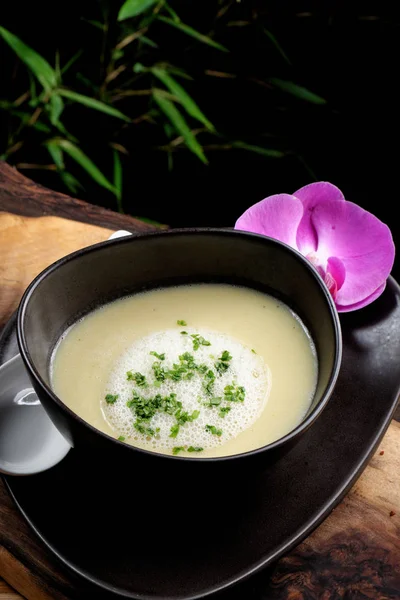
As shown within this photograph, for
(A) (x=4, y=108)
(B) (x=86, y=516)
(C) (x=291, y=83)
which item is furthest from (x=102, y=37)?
(B) (x=86, y=516)

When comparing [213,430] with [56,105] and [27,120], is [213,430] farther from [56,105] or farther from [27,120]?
[27,120]

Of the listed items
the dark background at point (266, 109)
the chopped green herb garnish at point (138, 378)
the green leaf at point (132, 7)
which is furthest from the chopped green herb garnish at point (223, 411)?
the dark background at point (266, 109)

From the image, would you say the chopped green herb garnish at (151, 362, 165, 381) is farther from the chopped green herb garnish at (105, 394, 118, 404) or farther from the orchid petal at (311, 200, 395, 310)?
the orchid petal at (311, 200, 395, 310)

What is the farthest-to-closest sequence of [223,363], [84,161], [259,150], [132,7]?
[259,150]
[84,161]
[132,7]
[223,363]

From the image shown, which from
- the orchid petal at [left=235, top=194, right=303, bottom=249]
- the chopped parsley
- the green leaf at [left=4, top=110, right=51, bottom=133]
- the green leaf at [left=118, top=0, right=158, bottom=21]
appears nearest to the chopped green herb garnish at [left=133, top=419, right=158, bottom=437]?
the chopped parsley

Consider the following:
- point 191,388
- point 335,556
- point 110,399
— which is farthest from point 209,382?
point 335,556

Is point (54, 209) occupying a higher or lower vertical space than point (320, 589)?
higher

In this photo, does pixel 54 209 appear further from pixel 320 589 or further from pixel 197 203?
pixel 197 203
